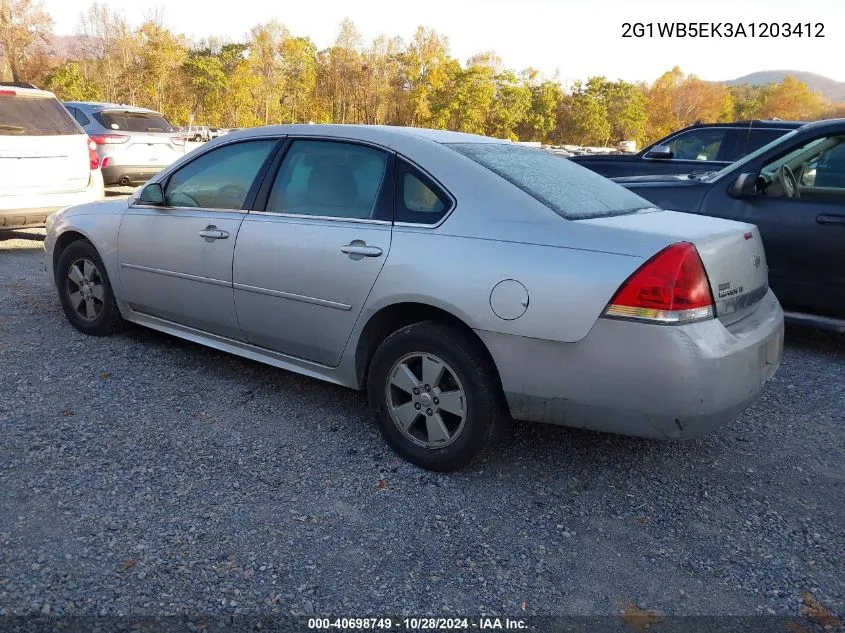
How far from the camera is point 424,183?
3.40 m

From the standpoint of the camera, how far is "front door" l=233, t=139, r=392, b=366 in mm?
3475

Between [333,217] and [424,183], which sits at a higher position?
[424,183]

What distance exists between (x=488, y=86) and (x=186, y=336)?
69.1 meters

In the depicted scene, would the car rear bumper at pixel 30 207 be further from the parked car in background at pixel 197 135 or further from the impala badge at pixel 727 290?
the parked car in background at pixel 197 135

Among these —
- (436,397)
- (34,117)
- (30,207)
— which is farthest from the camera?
(34,117)

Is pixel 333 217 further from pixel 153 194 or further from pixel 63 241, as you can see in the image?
pixel 63 241

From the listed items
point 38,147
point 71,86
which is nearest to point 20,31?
point 71,86

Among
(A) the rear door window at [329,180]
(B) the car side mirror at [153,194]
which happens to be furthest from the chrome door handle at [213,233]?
(B) the car side mirror at [153,194]

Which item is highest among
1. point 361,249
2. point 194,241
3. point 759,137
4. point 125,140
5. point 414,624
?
point 759,137

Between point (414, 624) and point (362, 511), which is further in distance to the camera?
point (362, 511)

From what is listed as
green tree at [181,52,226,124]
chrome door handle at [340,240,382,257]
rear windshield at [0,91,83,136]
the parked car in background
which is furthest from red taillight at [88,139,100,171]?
green tree at [181,52,226,124]

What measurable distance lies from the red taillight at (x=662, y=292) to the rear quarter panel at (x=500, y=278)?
0.04 m

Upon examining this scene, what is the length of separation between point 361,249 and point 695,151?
762cm

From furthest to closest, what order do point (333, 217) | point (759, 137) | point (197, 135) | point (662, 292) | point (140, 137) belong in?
point (197, 135) → point (140, 137) → point (759, 137) → point (333, 217) → point (662, 292)
